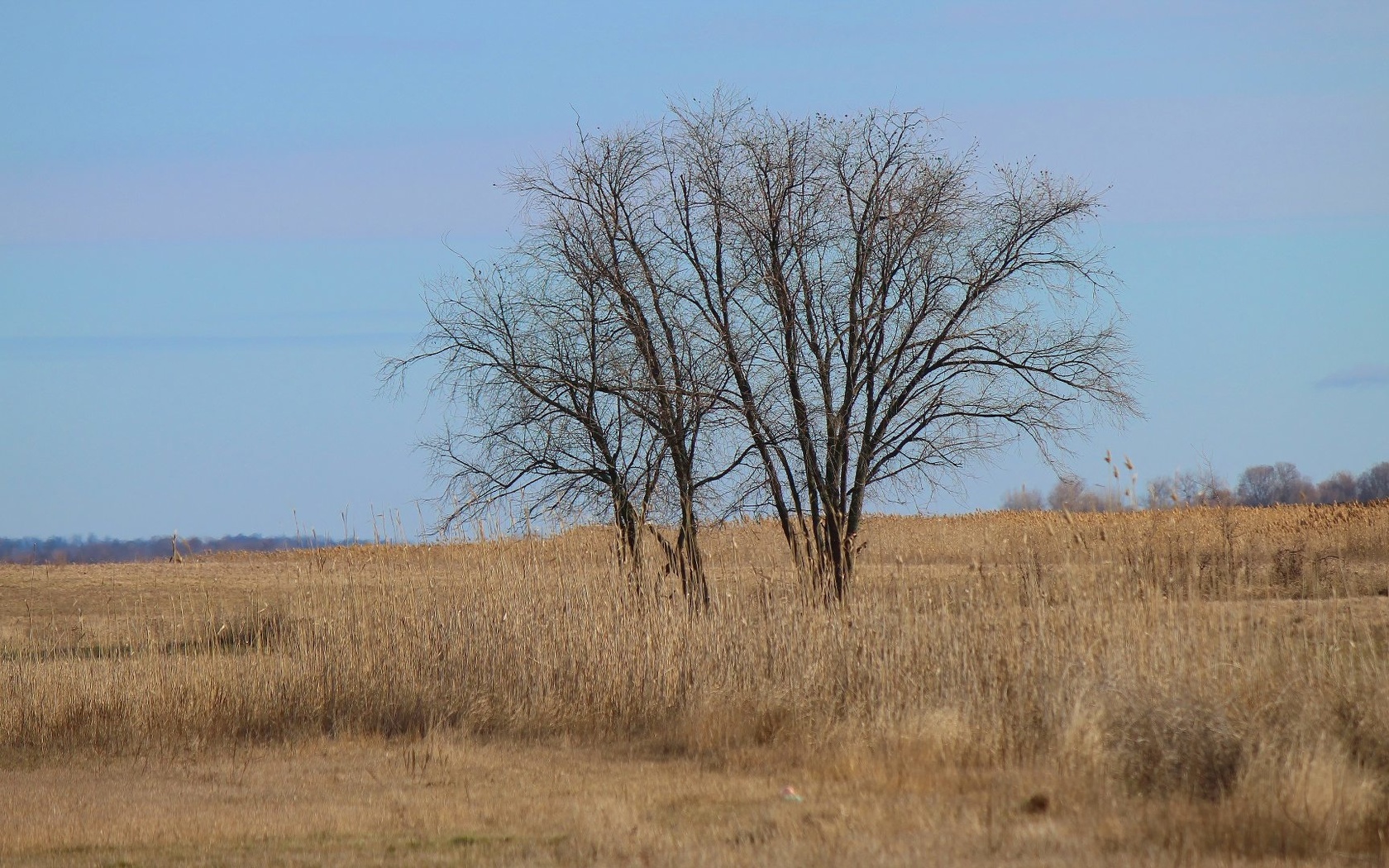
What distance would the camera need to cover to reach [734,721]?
38.1 feet

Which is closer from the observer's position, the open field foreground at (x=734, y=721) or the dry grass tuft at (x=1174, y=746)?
the open field foreground at (x=734, y=721)

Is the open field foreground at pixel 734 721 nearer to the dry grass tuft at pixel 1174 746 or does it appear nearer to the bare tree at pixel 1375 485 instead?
the dry grass tuft at pixel 1174 746

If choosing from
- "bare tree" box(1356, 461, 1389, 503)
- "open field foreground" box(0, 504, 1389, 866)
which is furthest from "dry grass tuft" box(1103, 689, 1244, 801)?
"bare tree" box(1356, 461, 1389, 503)

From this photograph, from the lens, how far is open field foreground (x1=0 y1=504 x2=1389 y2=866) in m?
7.43

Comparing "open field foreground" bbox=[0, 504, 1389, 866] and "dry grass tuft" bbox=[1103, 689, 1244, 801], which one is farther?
"dry grass tuft" bbox=[1103, 689, 1244, 801]

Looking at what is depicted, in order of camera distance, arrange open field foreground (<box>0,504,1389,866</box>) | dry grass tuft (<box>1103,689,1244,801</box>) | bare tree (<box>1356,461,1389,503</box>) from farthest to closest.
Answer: bare tree (<box>1356,461,1389,503</box>), dry grass tuft (<box>1103,689,1244,801</box>), open field foreground (<box>0,504,1389,866</box>)

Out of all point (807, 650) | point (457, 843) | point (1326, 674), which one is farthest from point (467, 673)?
point (1326, 674)

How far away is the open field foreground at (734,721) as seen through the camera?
743 centimetres

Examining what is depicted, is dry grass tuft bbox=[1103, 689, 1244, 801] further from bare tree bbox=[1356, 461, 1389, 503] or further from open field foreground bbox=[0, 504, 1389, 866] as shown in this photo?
bare tree bbox=[1356, 461, 1389, 503]

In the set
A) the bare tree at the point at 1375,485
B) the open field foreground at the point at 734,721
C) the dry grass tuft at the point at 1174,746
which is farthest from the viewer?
the bare tree at the point at 1375,485

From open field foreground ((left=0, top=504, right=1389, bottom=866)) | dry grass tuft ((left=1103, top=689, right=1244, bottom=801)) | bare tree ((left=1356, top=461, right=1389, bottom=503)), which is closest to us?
open field foreground ((left=0, top=504, right=1389, bottom=866))

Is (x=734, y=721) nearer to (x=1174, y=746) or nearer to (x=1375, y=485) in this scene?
(x=1174, y=746)

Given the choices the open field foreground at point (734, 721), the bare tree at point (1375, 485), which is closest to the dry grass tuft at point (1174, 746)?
the open field foreground at point (734, 721)

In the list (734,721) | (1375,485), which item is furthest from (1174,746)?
(1375,485)
